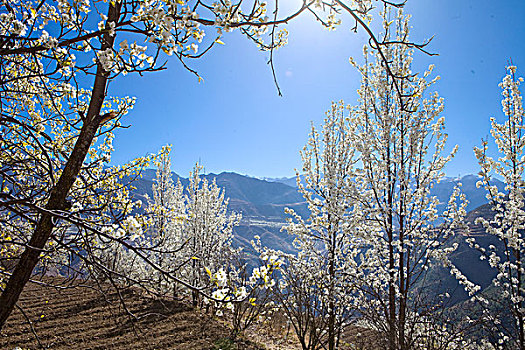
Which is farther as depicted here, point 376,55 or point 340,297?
point 340,297

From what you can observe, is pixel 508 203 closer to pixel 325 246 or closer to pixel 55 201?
pixel 325 246

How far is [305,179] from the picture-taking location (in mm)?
7934

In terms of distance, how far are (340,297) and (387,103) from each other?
4.38 m

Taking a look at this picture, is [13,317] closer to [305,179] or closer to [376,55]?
[305,179]

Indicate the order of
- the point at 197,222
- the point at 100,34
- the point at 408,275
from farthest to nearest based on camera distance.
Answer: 1. the point at 197,222
2. the point at 408,275
3. the point at 100,34

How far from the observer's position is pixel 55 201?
6.99 feet

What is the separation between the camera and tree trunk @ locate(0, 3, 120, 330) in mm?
1987

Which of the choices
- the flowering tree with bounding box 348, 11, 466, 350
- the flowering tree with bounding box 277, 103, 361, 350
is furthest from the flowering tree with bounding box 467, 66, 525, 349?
the flowering tree with bounding box 277, 103, 361, 350

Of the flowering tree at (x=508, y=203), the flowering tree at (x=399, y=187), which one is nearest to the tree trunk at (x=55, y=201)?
the flowering tree at (x=399, y=187)

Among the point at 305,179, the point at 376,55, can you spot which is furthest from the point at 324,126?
the point at 376,55

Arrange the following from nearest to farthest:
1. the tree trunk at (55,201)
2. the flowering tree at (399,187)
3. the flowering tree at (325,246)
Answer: the tree trunk at (55,201) < the flowering tree at (399,187) < the flowering tree at (325,246)

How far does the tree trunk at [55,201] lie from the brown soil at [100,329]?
501cm

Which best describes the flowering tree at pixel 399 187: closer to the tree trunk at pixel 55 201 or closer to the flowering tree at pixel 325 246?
the flowering tree at pixel 325 246

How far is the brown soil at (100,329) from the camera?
24.9 ft
